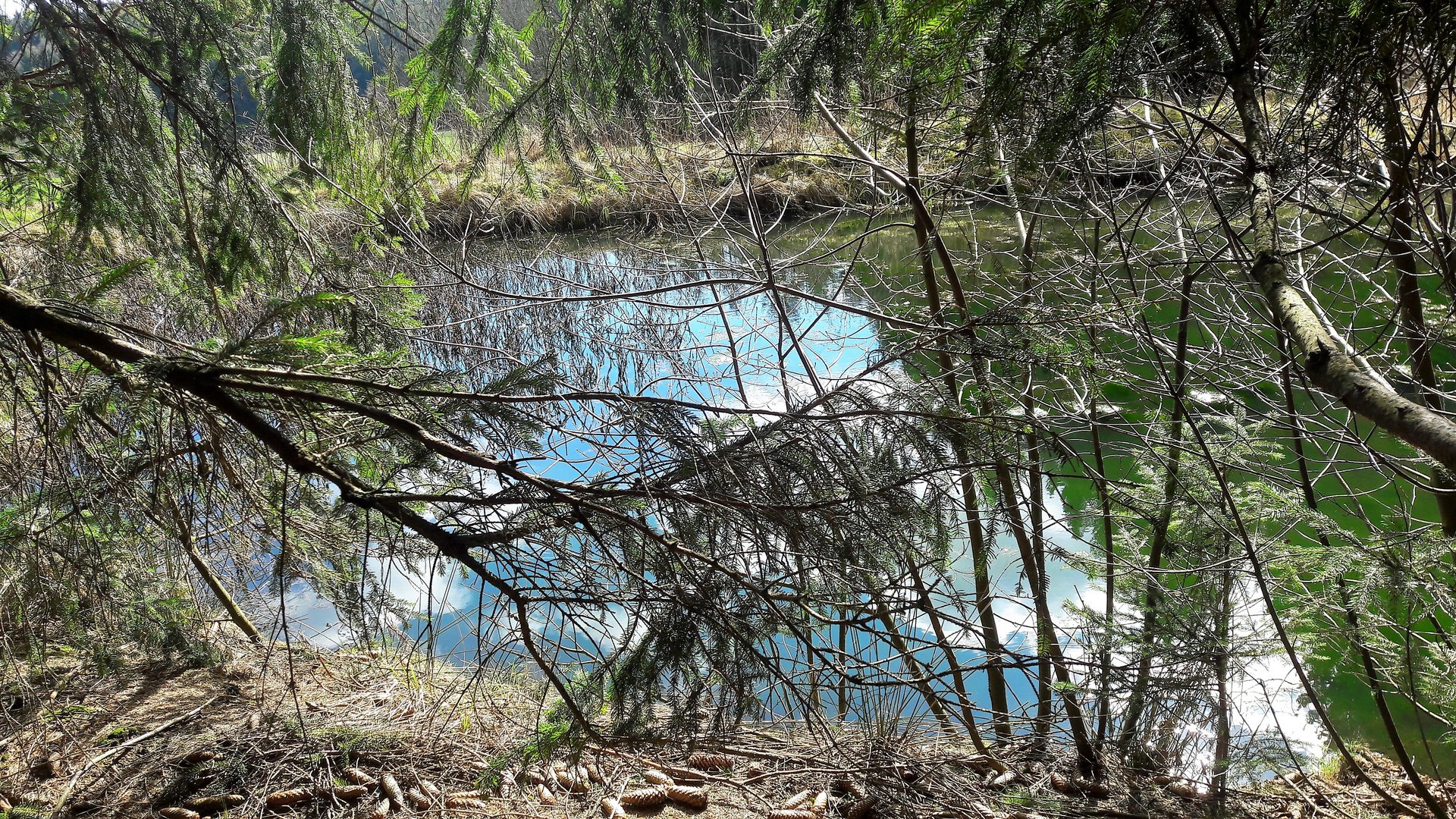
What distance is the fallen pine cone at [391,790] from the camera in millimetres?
3033

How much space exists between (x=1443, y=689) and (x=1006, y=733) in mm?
1441

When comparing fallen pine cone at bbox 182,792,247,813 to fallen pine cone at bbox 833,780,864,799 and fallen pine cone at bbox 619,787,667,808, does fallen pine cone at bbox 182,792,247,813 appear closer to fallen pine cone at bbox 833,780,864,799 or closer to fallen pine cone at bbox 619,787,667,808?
fallen pine cone at bbox 619,787,667,808

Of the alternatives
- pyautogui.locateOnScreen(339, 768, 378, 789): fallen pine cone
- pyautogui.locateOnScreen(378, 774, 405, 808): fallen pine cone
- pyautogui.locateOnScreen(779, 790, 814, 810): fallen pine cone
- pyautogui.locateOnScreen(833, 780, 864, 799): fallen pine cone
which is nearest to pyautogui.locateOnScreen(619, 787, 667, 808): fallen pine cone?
pyautogui.locateOnScreen(779, 790, 814, 810): fallen pine cone

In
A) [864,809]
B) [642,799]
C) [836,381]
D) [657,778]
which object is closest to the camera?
[836,381]

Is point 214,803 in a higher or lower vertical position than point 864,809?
lower

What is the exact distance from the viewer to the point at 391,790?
306cm

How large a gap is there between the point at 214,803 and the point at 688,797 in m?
1.56

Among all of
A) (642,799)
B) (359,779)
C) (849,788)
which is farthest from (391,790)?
(849,788)

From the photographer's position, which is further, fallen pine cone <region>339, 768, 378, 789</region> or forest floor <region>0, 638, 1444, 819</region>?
fallen pine cone <region>339, 768, 378, 789</region>

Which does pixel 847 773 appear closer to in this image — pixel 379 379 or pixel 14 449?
pixel 379 379

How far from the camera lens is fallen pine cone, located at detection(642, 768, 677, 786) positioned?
3166 millimetres

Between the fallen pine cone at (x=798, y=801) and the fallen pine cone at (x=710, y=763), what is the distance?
32 cm

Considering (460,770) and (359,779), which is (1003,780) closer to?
(460,770)

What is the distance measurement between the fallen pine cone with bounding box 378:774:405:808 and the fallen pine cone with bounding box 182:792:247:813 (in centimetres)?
44
